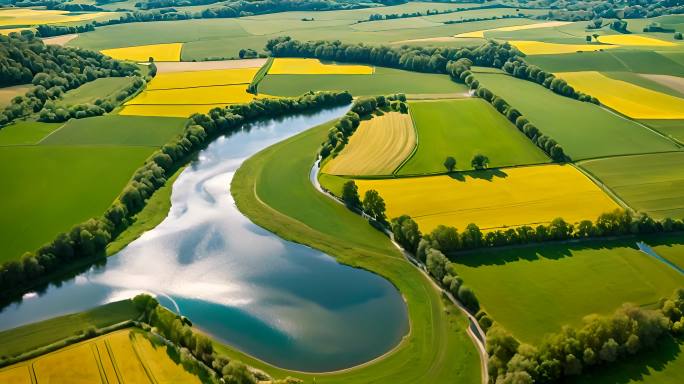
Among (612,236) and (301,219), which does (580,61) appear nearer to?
(612,236)

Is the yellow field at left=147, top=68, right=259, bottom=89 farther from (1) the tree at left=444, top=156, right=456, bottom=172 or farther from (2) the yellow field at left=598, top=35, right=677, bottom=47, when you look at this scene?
(2) the yellow field at left=598, top=35, right=677, bottom=47

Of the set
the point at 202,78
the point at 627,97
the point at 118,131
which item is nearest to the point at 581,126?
the point at 627,97

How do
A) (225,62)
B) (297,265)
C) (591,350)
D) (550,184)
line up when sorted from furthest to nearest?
(225,62) → (550,184) → (297,265) → (591,350)

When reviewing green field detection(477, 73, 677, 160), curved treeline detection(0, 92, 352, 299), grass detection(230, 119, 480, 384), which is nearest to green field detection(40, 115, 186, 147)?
curved treeline detection(0, 92, 352, 299)

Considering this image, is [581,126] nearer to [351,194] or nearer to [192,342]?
[351,194]

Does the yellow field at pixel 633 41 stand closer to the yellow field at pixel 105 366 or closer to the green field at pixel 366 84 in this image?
the green field at pixel 366 84

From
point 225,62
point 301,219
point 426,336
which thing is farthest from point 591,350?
point 225,62
